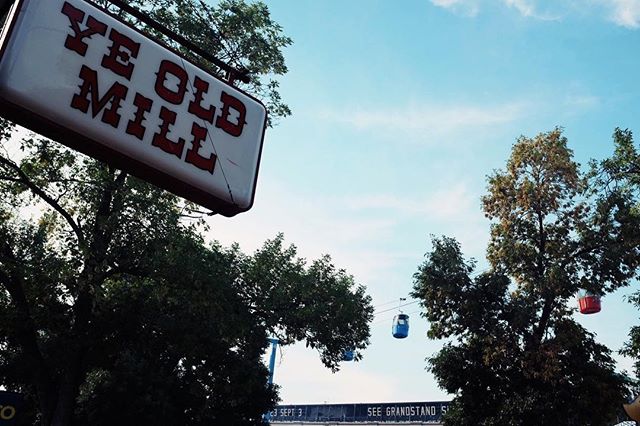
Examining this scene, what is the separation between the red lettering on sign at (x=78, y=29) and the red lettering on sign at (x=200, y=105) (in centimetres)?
53

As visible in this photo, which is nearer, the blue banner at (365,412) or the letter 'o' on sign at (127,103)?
the letter 'o' on sign at (127,103)

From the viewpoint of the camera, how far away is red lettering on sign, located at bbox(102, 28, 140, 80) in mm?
2486

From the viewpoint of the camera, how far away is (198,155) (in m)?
2.69

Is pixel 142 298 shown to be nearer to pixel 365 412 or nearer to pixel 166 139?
pixel 166 139

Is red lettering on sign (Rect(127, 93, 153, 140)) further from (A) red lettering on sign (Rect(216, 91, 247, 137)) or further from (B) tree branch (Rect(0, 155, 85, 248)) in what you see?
(B) tree branch (Rect(0, 155, 85, 248))

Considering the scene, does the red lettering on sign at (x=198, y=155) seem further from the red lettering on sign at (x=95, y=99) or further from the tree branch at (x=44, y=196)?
the tree branch at (x=44, y=196)

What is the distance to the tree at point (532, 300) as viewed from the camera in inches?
635

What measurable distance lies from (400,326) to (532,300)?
42.7 feet

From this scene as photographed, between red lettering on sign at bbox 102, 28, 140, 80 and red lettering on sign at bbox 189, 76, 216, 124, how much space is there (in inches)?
13.8

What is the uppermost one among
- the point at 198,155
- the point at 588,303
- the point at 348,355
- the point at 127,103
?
the point at 588,303

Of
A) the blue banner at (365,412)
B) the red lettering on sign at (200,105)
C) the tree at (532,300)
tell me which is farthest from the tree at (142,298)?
the blue banner at (365,412)

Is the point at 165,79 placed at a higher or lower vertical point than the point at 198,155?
higher

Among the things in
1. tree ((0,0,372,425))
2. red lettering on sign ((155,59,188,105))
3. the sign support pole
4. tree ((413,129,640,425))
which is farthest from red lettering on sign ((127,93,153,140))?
tree ((413,129,640,425))

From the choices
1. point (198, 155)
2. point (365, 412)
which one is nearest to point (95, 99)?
point (198, 155)
